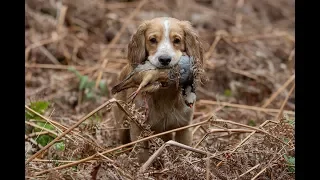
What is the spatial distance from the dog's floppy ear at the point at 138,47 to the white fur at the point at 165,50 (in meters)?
0.16

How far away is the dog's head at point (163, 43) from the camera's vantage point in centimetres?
401

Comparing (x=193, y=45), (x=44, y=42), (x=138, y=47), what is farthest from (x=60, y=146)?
(x=44, y=42)

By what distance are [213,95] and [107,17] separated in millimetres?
2829

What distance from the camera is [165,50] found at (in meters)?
3.99

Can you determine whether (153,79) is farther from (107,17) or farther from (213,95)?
(107,17)

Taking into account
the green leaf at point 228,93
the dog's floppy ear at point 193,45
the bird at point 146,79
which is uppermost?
the dog's floppy ear at point 193,45

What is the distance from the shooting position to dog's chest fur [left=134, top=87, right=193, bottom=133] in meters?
4.29

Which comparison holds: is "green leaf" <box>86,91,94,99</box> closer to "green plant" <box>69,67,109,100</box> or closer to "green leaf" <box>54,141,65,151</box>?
"green plant" <box>69,67,109,100</box>

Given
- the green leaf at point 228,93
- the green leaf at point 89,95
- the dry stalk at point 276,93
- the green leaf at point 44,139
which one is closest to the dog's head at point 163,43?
the green leaf at point 44,139

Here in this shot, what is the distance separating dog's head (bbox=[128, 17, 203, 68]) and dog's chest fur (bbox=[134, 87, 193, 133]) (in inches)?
11.7

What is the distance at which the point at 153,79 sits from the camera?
387 cm

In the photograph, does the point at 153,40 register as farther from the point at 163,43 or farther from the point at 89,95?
the point at 89,95

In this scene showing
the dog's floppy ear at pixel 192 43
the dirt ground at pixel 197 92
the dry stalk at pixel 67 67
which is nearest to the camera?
the dirt ground at pixel 197 92

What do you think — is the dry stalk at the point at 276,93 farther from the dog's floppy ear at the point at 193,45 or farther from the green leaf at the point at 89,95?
the dog's floppy ear at the point at 193,45
